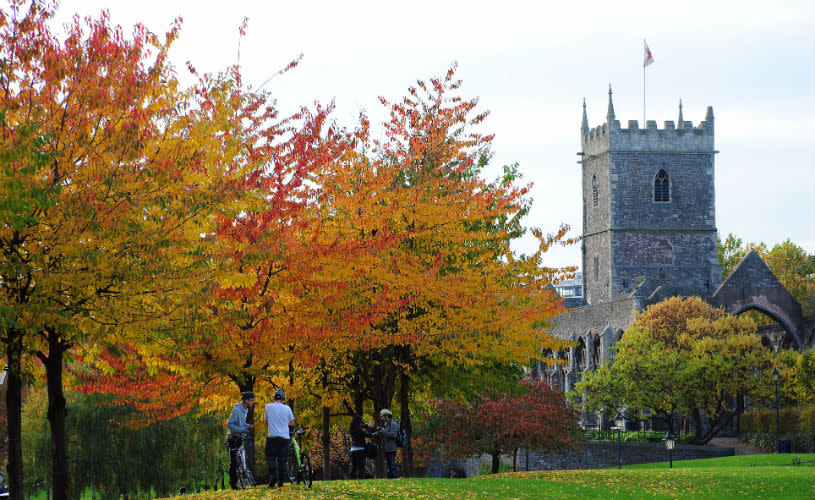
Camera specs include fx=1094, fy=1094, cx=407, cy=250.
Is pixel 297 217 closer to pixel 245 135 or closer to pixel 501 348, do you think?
pixel 245 135

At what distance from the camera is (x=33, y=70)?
14633mm

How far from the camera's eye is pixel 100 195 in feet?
46.3

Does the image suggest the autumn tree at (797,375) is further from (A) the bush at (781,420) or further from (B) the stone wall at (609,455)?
(B) the stone wall at (609,455)

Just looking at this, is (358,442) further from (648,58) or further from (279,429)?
(648,58)

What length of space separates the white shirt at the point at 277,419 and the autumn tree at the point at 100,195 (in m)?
1.73

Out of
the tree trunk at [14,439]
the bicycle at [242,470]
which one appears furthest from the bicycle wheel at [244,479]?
the tree trunk at [14,439]

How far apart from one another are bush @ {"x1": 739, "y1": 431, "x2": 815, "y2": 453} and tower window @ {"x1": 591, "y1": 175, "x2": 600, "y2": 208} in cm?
3154

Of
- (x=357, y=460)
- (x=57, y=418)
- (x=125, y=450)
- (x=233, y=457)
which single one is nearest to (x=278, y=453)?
(x=233, y=457)

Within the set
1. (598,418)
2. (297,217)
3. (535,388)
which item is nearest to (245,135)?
(297,217)

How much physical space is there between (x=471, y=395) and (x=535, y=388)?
1819cm

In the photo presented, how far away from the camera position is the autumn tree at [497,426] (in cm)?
4062

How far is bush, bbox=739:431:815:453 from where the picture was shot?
41781mm

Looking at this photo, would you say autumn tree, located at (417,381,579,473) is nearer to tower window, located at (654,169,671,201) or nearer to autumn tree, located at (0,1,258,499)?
autumn tree, located at (0,1,258,499)

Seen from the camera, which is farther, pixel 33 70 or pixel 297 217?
pixel 297 217
